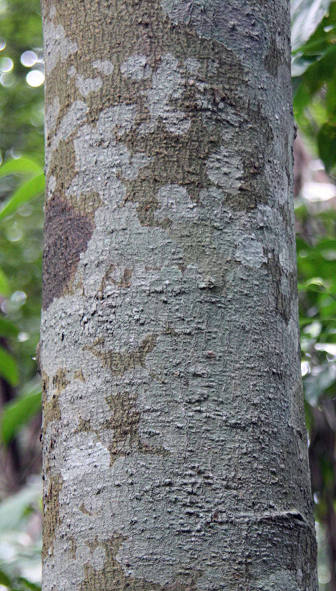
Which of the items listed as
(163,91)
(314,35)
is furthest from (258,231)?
(314,35)

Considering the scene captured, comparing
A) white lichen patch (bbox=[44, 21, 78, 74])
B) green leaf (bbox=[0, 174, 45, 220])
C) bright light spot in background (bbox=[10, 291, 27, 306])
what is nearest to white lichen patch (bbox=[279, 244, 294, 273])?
white lichen patch (bbox=[44, 21, 78, 74])

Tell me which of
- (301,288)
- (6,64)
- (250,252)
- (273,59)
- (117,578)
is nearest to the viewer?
(117,578)

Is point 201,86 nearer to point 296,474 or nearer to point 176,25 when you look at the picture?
point 176,25

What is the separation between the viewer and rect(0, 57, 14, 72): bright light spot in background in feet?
18.2

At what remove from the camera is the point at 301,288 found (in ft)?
5.34

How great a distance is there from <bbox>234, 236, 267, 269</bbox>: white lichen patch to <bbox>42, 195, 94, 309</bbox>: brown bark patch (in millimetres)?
161

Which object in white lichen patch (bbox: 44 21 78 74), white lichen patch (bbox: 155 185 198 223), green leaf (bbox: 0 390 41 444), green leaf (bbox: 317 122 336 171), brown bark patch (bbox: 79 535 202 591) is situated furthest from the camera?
green leaf (bbox: 317 122 336 171)

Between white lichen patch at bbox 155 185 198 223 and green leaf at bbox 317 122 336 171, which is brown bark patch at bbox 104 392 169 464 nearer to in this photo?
white lichen patch at bbox 155 185 198 223

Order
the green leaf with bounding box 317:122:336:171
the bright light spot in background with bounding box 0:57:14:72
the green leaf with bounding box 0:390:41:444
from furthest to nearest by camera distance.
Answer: the bright light spot in background with bounding box 0:57:14:72, the green leaf with bounding box 317:122:336:171, the green leaf with bounding box 0:390:41:444

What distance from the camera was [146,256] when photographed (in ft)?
2.43

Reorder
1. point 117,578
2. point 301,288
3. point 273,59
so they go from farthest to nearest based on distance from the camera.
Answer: point 301,288 < point 273,59 < point 117,578

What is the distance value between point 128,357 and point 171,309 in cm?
6

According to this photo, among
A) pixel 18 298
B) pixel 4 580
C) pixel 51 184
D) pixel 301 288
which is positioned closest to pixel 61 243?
pixel 51 184

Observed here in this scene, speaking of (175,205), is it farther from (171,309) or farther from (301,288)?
(301,288)
